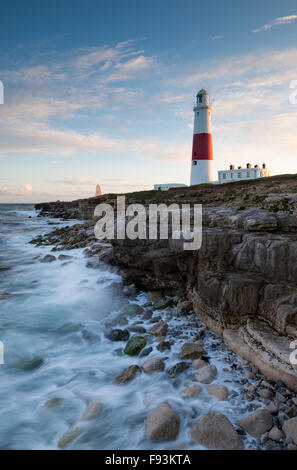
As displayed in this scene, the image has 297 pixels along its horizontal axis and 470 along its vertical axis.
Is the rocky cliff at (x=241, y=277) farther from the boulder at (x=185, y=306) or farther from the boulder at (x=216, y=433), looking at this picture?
the boulder at (x=216, y=433)

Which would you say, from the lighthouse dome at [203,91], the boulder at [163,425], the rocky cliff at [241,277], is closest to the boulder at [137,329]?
the rocky cliff at [241,277]

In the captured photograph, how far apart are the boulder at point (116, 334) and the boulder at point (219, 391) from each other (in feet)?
7.67

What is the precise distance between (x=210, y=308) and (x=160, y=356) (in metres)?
1.50

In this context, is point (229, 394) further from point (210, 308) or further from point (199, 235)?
point (199, 235)

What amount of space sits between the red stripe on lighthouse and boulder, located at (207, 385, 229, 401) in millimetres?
30481

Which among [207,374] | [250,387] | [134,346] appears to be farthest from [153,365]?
[250,387]

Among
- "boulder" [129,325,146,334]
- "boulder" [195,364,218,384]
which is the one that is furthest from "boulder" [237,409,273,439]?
"boulder" [129,325,146,334]

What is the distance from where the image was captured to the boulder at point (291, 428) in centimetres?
309

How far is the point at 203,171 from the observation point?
31.8m

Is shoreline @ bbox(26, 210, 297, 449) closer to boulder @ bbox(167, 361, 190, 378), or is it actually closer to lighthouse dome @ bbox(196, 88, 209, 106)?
boulder @ bbox(167, 361, 190, 378)

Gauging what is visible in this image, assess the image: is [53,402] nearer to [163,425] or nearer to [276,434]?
[163,425]

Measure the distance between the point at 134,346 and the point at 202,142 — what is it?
3023 centimetres

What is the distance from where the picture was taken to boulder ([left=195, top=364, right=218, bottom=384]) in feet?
14.1
